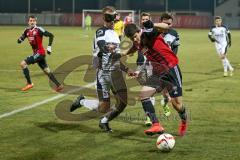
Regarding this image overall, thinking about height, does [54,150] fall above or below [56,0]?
below

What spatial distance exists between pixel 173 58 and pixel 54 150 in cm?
251

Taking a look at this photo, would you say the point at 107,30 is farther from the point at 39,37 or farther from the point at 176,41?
the point at 39,37

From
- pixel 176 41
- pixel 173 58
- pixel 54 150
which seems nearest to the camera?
pixel 54 150

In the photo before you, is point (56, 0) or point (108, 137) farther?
point (56, 0)

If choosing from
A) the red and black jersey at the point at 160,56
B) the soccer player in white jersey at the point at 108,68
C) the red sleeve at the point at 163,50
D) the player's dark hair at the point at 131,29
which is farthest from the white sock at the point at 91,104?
the player's dark hair at the point at 131,29

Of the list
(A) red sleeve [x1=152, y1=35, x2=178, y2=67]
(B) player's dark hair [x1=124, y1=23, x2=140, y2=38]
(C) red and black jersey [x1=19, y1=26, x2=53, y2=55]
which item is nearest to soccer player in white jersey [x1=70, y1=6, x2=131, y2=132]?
(B) player's dark hair [x1=124, y1=23, x2=140, y2=38]

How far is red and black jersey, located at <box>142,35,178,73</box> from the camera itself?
8.06 meters

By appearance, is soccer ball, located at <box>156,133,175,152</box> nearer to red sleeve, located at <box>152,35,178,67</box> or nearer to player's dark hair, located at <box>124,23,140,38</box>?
red sleeve, located at <box>152,35,178,67</box>

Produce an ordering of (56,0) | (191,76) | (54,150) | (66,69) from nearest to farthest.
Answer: (54,150), (191,76), (66,69), (56,0)

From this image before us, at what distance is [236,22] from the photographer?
64625mm

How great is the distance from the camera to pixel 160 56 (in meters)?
8.16

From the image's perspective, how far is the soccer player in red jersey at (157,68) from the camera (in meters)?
7.90

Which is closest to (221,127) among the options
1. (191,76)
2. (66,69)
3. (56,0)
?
(191,76)

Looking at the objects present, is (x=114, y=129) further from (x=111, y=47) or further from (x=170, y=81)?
(x=111, y=47)
